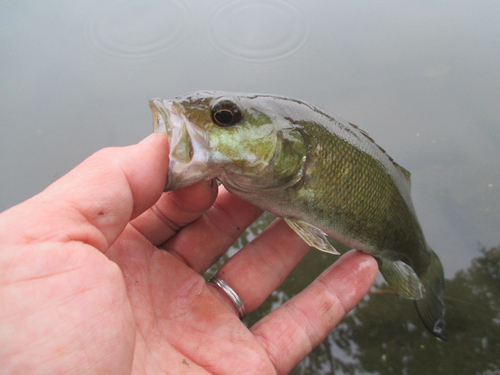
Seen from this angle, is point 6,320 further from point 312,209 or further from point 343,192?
point 343,192

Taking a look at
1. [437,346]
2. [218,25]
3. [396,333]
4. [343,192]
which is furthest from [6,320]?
[218,25]

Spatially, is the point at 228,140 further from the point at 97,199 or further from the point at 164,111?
the point at 97,199

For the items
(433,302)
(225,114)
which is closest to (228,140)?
(225,114)

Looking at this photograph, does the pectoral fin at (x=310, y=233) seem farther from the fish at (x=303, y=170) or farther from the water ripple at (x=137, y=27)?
the water ripple at (x=137, y=27)

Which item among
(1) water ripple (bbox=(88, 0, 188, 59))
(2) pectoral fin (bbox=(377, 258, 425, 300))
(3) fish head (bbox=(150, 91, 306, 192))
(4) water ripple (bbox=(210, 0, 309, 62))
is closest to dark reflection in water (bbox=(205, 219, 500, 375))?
(2) pectoral fin (bbox=(377, 258, 425, 300))

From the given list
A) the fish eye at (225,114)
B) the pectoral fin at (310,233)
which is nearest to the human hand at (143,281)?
the fish eye at (225,114)

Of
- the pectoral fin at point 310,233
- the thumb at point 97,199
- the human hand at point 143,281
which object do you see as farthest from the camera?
the pectoral fin at point 310,233

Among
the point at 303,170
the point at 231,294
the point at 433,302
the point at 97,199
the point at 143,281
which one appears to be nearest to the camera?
the point at 97,199

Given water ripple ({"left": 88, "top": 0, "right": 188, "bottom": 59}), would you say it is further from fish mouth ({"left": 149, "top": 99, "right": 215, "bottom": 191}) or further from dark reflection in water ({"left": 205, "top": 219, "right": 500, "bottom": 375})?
dark reflection in water ({"left": 205, "top": 219, "right": 500, "bottom": 375})
